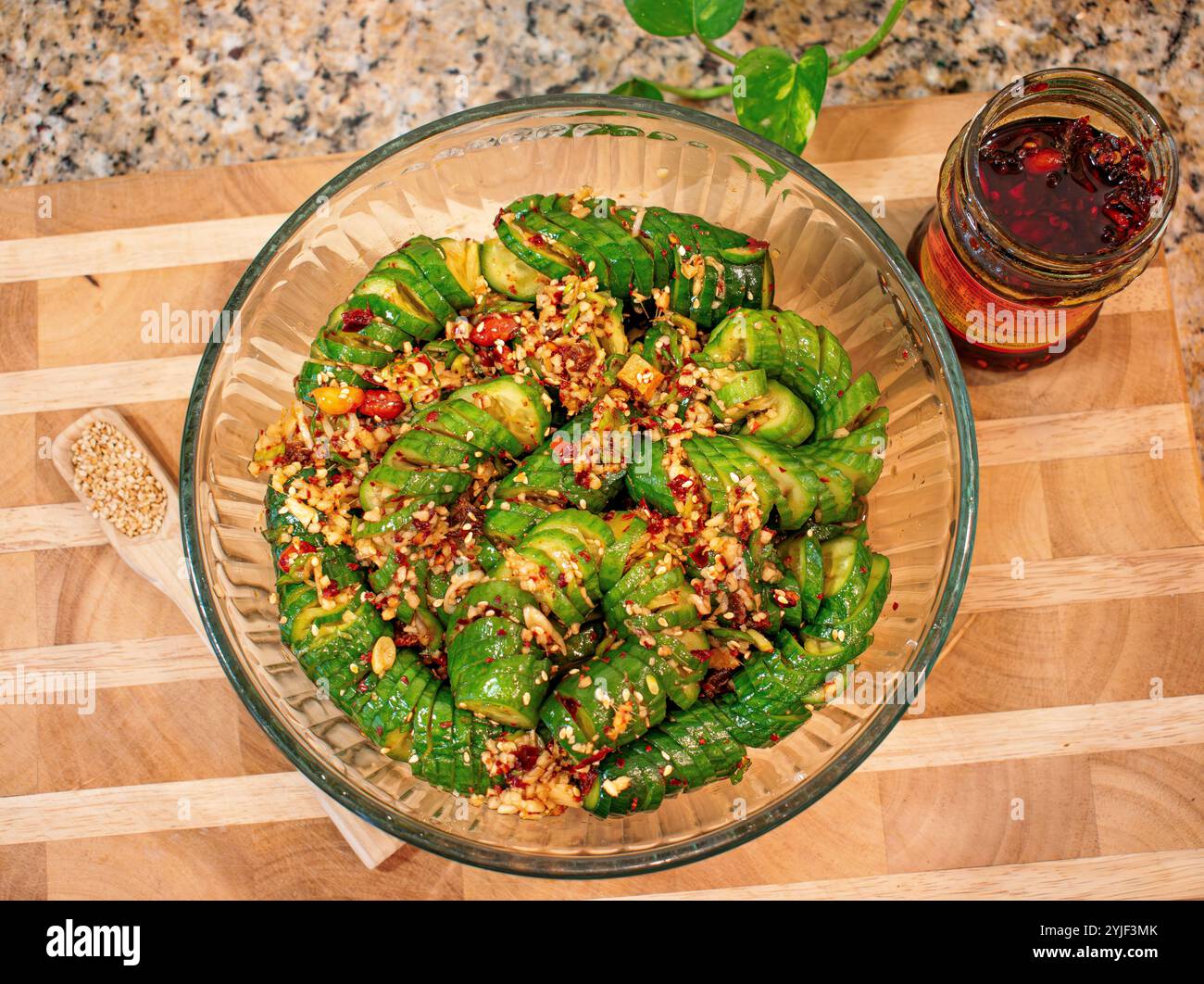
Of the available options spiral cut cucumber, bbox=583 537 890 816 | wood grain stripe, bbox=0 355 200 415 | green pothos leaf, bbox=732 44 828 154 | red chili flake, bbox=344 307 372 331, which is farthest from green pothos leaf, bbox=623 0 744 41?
wood grain stripe, bbox=0 355 200 415

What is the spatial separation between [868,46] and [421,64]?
1.08m

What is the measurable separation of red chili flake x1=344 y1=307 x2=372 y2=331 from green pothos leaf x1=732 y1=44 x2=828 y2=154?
0.91m

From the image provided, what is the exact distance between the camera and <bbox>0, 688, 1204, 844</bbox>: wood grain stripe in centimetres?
214

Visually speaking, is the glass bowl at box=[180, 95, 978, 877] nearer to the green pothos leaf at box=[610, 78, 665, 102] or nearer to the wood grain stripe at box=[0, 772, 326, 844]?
the green pothos leaf at box=[610, 78, 665, 102]

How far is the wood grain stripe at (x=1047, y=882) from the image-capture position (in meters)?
2.13

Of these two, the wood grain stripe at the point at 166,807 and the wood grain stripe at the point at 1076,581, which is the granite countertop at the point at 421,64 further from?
the wood grain stripe at the point at 166,807

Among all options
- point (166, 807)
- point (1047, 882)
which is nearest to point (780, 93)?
point (1047, 882)

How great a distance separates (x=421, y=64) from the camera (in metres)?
2.41

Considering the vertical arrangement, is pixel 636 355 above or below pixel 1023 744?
above

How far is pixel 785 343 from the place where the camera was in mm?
1792

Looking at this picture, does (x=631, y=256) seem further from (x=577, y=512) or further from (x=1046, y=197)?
(x=1046, y=197)
